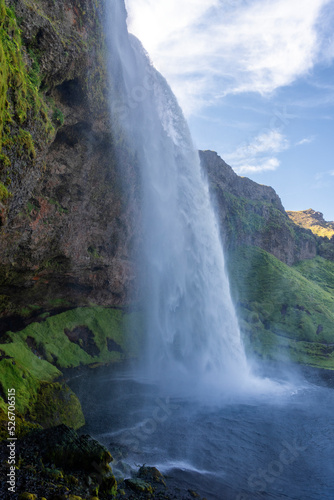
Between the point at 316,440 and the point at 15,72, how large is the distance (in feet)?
82.9

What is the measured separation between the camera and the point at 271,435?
762 inches

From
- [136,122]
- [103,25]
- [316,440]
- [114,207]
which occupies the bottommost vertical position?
[316,440]

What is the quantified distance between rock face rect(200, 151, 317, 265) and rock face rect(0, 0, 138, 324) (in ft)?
124

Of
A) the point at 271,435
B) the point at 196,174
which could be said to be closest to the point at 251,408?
the point at 271,435

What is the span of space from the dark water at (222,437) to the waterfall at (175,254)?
8895mm

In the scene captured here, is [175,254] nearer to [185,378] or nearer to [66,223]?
[185,378]

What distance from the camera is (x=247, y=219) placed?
73812mm

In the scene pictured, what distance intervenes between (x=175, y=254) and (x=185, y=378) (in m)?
14.1

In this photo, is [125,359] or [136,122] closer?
[136,122]

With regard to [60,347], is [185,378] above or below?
below

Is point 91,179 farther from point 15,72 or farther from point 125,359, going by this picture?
point 125,359

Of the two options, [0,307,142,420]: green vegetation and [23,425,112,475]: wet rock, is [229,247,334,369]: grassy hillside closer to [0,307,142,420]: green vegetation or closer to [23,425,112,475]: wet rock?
[0,307,142,420]: green vegetation

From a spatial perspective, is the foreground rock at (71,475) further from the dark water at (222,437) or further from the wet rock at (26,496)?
the dark water at (222,437)

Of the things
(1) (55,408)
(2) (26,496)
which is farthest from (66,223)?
(2) (26,496)
